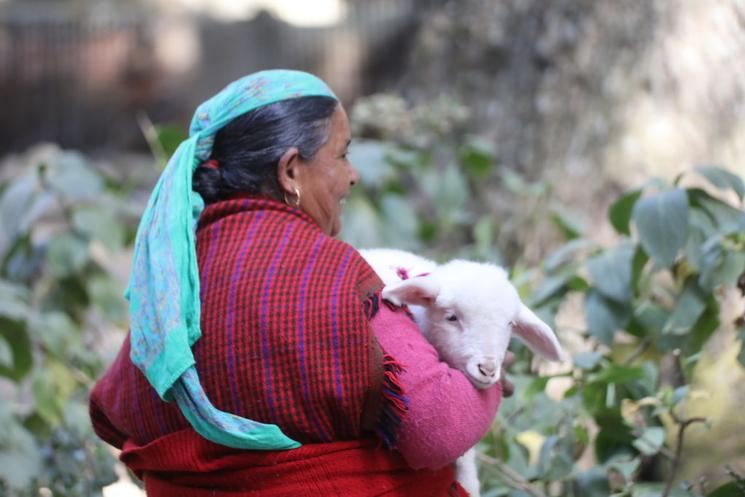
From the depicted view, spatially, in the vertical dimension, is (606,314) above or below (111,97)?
above

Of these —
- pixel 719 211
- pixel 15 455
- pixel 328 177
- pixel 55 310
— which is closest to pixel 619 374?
pixel 719 211

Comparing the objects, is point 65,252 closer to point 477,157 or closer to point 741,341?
point 477,157

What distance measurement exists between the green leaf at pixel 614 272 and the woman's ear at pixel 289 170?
885mm

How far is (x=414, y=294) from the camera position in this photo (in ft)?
5.21

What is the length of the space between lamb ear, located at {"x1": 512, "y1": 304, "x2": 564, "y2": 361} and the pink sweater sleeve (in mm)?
142

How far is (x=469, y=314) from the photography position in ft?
5.11

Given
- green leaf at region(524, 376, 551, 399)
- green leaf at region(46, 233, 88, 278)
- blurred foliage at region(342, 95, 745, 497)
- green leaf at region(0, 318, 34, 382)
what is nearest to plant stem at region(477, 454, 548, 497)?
blurred foliage at region(342, 95, 745, 497)

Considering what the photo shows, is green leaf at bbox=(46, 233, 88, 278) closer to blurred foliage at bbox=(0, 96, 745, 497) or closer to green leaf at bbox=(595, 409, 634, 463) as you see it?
blurred foliage at bbox=(0, 96, 745, 497)

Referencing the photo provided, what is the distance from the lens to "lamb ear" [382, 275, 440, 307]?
5.14 ft

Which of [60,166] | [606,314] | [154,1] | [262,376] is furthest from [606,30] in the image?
[154,1]

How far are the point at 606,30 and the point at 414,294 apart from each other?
2089 millimetres

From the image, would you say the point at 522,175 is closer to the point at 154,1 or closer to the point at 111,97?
the point at 111,97

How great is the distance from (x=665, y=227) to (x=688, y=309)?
0.63 feet

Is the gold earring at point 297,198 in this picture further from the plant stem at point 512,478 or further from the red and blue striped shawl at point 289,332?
the plant stem at point 512,478
